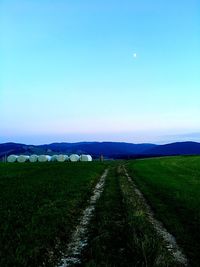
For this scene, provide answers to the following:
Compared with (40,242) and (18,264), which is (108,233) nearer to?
(40,242)

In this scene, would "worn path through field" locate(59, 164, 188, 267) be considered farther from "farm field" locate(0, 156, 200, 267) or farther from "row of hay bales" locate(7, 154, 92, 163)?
"row of hay bales" locate(7, 154, 92, 163)

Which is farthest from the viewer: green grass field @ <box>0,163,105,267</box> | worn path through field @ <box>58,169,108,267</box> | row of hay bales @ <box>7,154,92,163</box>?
row of hay bales @ <box>7,154,92,163</box>

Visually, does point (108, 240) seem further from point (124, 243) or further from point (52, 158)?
point (52, 158)

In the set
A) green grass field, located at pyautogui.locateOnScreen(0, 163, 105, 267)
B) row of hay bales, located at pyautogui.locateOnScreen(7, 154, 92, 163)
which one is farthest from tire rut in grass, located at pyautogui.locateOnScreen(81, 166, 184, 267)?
row of hay bales, located at pyautogui.locateOnScreen(7, 154, 92, 163)

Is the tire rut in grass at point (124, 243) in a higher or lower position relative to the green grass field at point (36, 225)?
lower

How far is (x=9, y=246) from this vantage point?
40.4 feet

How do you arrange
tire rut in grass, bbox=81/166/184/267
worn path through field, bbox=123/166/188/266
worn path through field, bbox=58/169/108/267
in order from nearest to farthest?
1. tire rut in grass, bbox=81/166/184/267
2. worn path through field, bbox=58/169/108/267
3. worn path through field, bbox=123/166/188/266

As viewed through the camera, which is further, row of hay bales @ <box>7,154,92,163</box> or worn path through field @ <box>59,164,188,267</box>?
row of hay bales @ <box>7,154,92,163</box>

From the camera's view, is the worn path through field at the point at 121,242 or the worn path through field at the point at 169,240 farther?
the worn path through field at the point at 169,240

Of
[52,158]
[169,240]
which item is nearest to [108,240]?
[169,240]

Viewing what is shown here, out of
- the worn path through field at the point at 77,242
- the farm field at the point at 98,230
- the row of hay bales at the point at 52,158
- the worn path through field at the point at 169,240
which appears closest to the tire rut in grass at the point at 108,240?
the farm field at the point at 98,230

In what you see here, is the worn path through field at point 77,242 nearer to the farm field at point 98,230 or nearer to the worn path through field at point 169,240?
the farm field at point 98,230

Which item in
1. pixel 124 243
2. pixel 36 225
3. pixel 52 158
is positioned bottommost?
pixel 52 158

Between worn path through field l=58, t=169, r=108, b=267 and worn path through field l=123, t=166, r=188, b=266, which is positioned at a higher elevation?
worn path through field l=58, t=169, r=108, b=267
